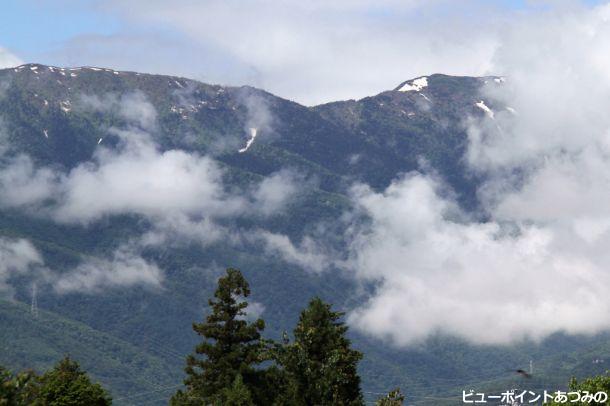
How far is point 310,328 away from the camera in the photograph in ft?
296

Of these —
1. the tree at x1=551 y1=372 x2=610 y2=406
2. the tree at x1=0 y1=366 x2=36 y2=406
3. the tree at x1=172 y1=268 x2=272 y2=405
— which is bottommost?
the tree at x1=0 y1=366 x2=36 y2=406

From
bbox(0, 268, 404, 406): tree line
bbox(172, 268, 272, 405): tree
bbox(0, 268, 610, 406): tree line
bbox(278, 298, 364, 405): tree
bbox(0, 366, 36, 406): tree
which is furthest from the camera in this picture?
bbox(172, 268, 272, 405): tree

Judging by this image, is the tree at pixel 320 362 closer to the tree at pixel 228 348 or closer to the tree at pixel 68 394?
the tree at pixel 228 348

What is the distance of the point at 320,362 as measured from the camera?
290ft

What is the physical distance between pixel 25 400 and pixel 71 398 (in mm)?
5448

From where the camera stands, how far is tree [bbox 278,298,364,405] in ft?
276

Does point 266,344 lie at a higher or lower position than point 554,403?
higher

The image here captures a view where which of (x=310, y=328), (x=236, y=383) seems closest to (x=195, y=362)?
(x=310, y=328)

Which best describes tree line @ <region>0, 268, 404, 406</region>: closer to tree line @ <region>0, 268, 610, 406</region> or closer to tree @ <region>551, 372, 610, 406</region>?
tree line @ <region>0, 268, 610, 406</region>

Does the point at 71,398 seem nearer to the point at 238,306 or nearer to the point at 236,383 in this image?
the point at 236,383

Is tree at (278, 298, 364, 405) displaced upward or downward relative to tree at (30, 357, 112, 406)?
upward

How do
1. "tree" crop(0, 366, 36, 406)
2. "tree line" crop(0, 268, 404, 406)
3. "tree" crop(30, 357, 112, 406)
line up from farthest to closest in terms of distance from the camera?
"tree line" crop(0, 268, 404, 406) < "tree" crop(30, 357, 112, 406) < "tree" crop(0, 366, 36, 406)

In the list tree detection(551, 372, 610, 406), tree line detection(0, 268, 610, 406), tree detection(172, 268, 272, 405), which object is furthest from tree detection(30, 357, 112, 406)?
tree detection(551, 372, 610, 406)

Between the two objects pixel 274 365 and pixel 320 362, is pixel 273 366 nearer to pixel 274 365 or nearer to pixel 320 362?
pixel 274 365
